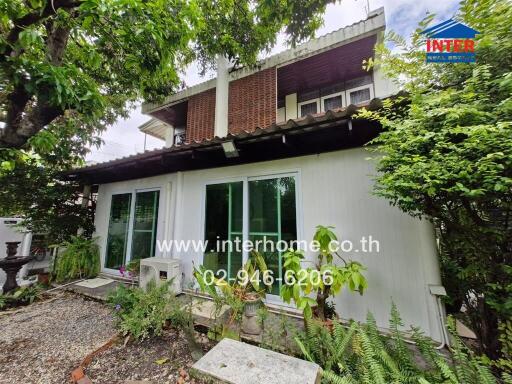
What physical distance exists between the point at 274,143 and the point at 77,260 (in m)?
6.28

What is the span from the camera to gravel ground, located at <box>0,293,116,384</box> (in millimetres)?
2598

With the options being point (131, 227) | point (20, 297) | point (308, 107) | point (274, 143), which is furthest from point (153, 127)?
point (274, 143)

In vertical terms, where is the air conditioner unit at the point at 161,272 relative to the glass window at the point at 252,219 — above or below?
below

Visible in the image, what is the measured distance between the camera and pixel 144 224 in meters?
5.83

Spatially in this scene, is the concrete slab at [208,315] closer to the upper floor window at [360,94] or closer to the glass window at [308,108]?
the glass window at [308,108]

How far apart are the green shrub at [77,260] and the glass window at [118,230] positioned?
0.34 m

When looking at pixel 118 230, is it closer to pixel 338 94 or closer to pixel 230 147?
pixel 230 147

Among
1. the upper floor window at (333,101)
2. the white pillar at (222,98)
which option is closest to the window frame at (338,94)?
the upper floor window at (333,101)

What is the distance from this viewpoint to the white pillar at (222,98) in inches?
246

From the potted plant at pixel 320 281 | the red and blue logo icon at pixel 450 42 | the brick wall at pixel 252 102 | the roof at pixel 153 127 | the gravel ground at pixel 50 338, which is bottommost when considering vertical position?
the gravel ground at pixel 50 338

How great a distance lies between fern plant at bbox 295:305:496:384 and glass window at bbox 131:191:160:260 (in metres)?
4.68

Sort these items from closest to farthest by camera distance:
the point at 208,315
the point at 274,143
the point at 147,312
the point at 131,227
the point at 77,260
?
the point at 147,312, the point at 208,315, the point at 274,143, the point at 77,260, the point at 131,227

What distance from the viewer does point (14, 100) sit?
119 inches

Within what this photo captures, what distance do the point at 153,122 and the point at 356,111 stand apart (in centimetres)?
952
